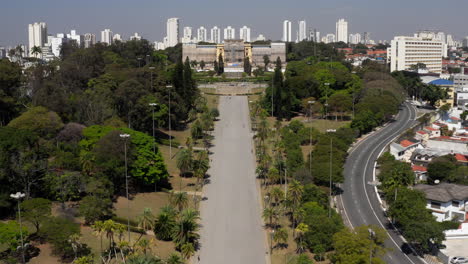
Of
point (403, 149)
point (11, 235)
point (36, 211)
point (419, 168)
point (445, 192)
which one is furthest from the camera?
point (403, 149)

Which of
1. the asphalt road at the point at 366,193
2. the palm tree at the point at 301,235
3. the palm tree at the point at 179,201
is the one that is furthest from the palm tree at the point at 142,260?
the asphalt road at the point at 366,193

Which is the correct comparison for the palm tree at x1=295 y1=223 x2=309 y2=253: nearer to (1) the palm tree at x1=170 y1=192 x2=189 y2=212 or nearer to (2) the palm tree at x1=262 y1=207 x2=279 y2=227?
(2) the palm tree at x1=262 y1=207 x2=279 y2=227

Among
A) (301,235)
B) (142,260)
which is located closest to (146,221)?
(142,260)

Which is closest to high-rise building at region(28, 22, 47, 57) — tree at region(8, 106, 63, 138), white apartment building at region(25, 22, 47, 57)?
white apartment building at region(25, 22, 47, 57)

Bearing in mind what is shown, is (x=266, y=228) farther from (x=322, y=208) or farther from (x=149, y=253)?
(x=149, y=253)

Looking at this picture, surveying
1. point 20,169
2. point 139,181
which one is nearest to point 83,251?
point 20,169

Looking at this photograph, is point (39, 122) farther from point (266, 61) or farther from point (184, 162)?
point (266, 61)
